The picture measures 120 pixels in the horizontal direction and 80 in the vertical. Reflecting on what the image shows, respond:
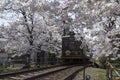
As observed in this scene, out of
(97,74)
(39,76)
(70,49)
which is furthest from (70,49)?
(39,76)

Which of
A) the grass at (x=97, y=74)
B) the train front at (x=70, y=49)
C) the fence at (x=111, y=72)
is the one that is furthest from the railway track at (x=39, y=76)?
→ the train front at (x=70, y=49)

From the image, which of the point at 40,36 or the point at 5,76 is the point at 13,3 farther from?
the point at 5,76

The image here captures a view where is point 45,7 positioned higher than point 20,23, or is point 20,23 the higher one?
point 20,23

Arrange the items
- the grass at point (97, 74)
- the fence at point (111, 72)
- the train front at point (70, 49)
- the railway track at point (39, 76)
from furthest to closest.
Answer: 1. the train front at point (70, 49)
2. the grass at point (97, 74)
3. the railway track at point (39, 76)
4. the fence at point (111, 72)

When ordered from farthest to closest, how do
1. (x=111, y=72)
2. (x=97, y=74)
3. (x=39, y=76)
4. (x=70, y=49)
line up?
(x=70, y=49) → (x=97, y=74) → (x=39, y=76) → (x=111, y=72)

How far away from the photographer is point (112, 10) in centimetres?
712

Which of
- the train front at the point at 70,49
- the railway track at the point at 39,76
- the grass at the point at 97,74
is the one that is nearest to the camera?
the railway track at the point at 39,76

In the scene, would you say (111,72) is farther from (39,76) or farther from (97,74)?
(97,74)

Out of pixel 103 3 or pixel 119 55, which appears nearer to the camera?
pixel 103 3

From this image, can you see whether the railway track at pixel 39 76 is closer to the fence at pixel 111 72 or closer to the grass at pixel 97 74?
the grass at pixel 97 74

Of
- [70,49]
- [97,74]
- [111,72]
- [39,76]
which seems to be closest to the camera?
[111,72]

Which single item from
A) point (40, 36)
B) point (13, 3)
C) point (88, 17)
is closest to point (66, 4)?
point (88, 17)

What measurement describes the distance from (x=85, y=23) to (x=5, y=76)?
7.20 metres

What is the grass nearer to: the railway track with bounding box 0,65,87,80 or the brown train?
the railway track with bounding box 0,65,87,80
